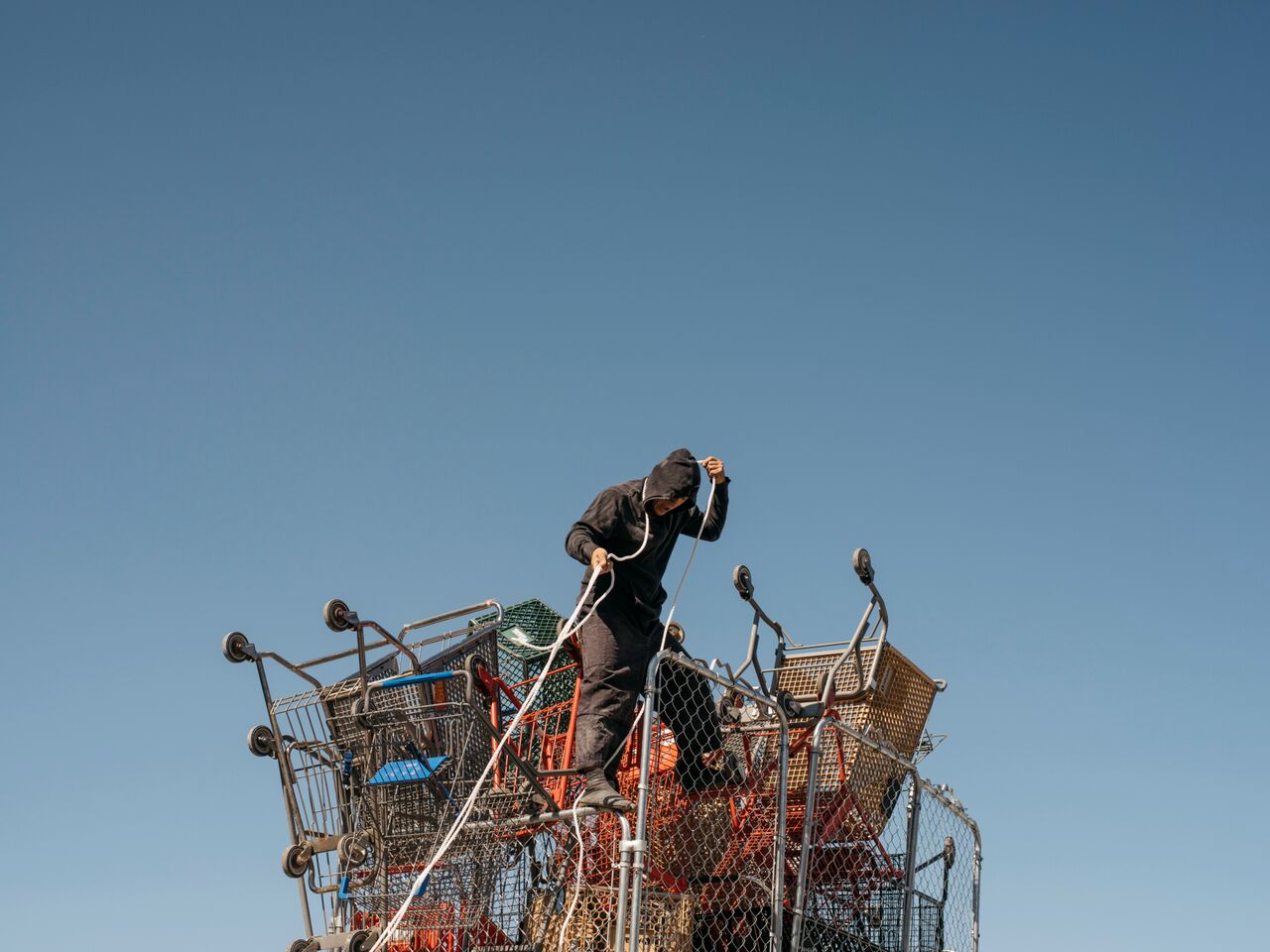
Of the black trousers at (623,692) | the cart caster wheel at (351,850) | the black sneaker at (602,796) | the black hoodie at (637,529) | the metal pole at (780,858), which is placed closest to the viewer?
the black sneaker at (602,796)

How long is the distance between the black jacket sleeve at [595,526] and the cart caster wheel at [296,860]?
7.61 ft

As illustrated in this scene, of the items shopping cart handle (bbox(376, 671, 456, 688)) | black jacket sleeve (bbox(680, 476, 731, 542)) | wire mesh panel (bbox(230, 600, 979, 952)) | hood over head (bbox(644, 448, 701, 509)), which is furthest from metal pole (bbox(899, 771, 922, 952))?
shopping cart handle (bbox(376, 671, 456, 688))

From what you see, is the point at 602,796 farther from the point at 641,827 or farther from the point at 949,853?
the point at 949,853

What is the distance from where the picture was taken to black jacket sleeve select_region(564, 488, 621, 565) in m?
8.29

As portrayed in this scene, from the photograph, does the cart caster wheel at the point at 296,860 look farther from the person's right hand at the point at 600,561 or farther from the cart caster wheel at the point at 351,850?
the person's right hand at the point at 600,561

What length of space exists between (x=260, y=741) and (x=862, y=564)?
3.75 meters

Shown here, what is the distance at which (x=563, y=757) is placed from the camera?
8.71 metres

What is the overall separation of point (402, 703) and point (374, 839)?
79 cm

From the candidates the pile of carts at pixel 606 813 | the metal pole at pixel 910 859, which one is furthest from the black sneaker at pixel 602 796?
the metal pole at pixel 910 859

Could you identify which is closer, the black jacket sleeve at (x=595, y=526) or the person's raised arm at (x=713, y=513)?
the black jacket sleeve at (x=595, y=526)

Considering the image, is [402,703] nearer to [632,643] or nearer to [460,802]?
[460,802]

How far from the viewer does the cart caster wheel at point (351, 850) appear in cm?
820

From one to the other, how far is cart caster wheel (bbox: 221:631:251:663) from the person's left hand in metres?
2.93

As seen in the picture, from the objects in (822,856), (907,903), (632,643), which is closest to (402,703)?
(632,643)
